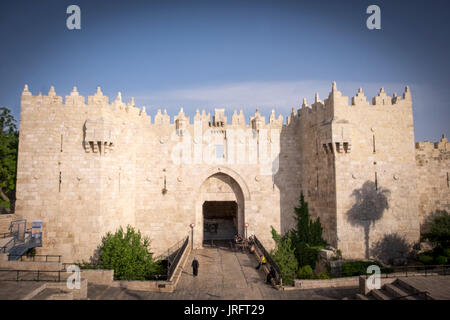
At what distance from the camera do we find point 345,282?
49.8 feet

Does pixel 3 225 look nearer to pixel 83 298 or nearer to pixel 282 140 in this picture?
pixel 83 298

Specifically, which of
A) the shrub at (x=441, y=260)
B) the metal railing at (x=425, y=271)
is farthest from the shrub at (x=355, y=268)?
the shrub at (x=441, y=260)

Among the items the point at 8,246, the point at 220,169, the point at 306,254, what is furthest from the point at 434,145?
the point at 8,246

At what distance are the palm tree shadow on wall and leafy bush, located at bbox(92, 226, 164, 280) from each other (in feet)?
40.2

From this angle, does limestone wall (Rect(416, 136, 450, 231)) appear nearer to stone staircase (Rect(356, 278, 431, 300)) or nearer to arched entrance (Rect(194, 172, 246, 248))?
stone staircase (Rect(356, 278, 431, 300))

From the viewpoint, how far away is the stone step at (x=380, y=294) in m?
12.1

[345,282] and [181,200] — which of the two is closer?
[345,282]

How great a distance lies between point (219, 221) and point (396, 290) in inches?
829

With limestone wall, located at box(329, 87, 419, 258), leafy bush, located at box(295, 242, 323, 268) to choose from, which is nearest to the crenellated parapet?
limestone wall, located at box(329, 87, 419, 258)

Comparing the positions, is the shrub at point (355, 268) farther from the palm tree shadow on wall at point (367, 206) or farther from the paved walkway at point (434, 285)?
the paved walkway at point (434, 285)

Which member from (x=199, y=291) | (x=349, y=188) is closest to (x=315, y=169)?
(x=349, y=188)

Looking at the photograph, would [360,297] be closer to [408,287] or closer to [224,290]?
[408,287]

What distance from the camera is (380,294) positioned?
12.5 meters
